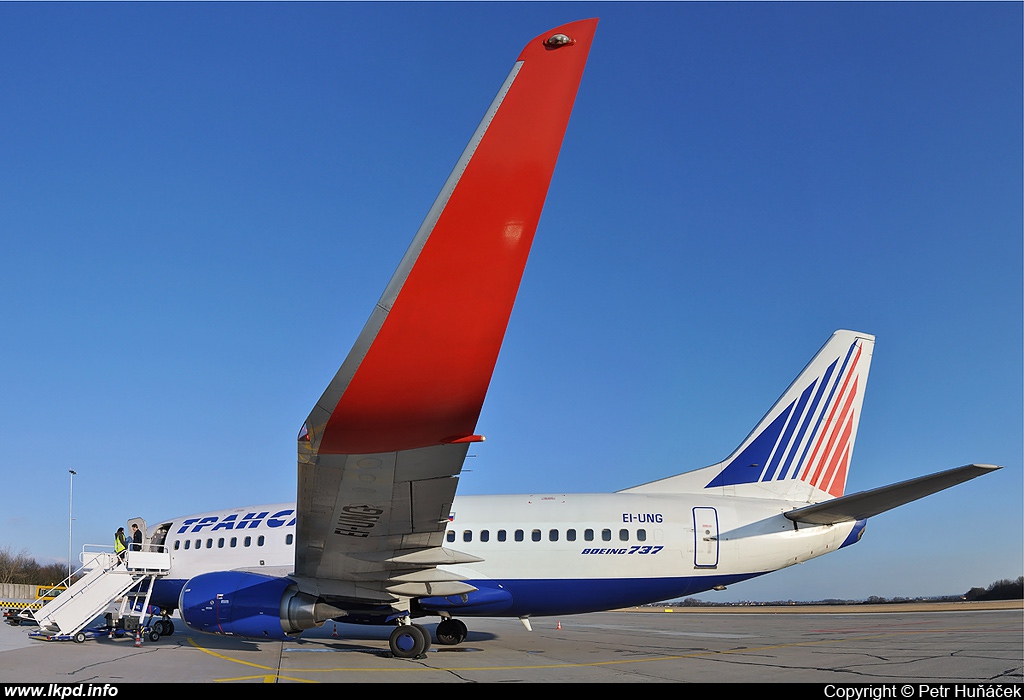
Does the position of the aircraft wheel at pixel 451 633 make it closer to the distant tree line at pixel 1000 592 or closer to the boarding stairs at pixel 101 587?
the boarding stairs at pixel 101 587

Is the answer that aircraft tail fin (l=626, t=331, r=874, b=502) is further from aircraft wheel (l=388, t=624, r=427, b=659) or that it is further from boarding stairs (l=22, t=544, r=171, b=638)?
boarding stairs (l=22, t=544, r=171, b=638)

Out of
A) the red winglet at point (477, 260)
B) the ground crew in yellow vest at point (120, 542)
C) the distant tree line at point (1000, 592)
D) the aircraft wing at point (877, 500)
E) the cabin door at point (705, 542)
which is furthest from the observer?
the distant tree line at point (1000, 592)

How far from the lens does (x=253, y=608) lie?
12.0 metres

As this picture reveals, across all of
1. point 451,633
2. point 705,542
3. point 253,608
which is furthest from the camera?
point 451,633

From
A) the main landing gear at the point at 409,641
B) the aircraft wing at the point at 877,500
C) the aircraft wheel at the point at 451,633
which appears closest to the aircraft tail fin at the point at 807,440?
the aircraft wing at the point at 877,500

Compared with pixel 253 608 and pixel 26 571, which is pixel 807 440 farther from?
pixel 26 571

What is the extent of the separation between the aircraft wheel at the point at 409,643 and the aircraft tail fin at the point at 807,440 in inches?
247

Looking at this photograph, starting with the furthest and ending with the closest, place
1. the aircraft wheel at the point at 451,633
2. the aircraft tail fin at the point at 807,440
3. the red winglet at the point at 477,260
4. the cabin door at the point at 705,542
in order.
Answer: the aircraft tail fin at the point at 807,440 → the aircraft wheel at the point at 451,633 → the cabin door at the point at 705,542 → the red winglet at the point at 477,260

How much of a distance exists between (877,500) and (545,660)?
269 inches

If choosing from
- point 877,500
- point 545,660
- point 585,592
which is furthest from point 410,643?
point 877,500

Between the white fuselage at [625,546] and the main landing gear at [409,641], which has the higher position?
the white fuselage at [625,546]

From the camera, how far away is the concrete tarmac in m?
9.93

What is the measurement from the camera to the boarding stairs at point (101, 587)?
15414 mm
